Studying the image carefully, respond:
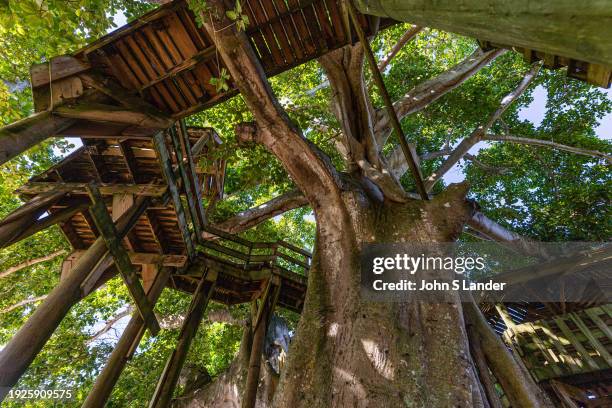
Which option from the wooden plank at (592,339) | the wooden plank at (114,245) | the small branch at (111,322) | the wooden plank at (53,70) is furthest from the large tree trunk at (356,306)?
the small branch at (111,322)

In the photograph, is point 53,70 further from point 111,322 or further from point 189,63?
point 111,322

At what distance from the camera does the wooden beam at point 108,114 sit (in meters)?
3.09

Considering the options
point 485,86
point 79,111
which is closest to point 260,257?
point 79,111

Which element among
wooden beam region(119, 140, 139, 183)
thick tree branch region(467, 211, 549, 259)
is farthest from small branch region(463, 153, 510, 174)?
wooden beam region(119, 140, 139, 183)

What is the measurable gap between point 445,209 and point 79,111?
13.7 feet

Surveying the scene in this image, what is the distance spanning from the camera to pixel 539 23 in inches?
33.9

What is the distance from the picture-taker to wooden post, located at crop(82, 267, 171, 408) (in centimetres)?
438

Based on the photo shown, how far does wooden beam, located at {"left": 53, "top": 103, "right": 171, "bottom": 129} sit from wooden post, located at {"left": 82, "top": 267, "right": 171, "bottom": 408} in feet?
11.3

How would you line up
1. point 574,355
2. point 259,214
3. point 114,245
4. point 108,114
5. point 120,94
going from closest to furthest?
point 108,114
point 120,94
point 114,245
point 259,214
point 574,355

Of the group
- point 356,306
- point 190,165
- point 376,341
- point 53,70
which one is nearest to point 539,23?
point 376,341

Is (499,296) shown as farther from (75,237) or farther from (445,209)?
(75,237)

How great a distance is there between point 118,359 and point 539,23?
629 centimetres

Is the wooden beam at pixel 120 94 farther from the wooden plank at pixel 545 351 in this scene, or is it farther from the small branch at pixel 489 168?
the wooden plank at pixel 545 351

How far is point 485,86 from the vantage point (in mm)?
9773
